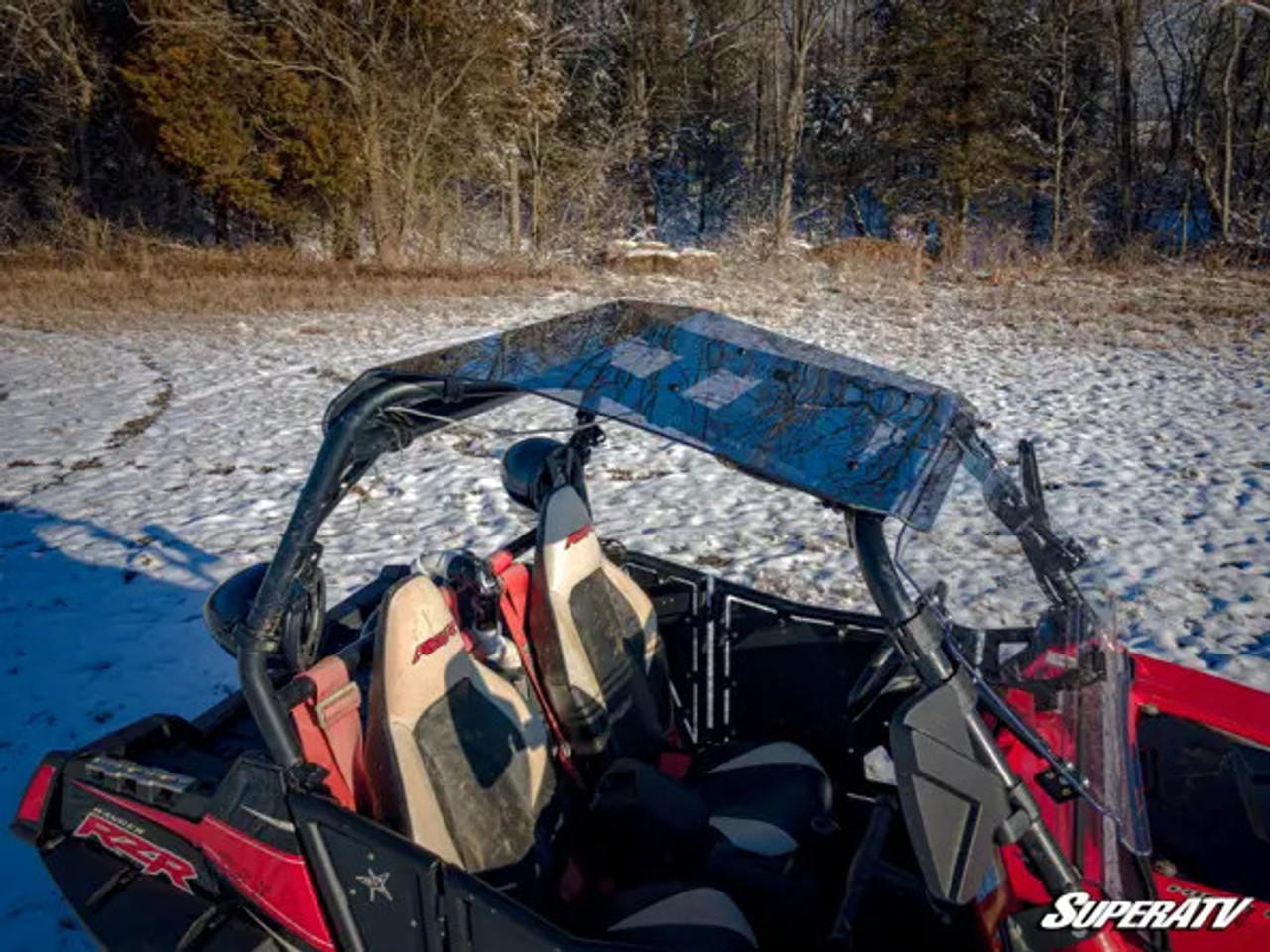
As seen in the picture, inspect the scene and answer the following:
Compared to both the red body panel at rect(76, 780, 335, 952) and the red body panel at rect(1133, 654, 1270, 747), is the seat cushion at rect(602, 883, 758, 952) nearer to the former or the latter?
the red body panel at rect(76, 780, 335, 952)

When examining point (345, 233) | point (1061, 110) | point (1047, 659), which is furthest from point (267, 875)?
point (1061, 110)

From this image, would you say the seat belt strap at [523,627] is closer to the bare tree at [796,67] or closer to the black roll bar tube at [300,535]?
the black roll bar tube at [300,535]

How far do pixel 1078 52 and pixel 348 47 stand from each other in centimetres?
1872

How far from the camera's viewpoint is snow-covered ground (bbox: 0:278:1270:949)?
4.35m

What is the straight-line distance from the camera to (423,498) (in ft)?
21.8

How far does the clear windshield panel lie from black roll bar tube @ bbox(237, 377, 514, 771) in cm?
111

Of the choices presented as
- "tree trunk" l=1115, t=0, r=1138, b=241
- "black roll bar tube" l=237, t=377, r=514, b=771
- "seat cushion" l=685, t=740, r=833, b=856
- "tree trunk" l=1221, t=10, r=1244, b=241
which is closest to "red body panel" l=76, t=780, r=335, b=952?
"black roll bar tube" l=237, t=377, r=514, b=771

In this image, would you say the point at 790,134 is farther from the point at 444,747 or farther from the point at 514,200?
the point at 444,747

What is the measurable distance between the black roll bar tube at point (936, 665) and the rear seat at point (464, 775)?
0.77 metres

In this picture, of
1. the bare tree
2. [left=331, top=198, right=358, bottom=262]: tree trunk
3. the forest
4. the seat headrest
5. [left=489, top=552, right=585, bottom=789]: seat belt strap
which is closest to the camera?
the seat headrest

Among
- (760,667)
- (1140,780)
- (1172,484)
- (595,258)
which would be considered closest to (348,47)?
(595,258)

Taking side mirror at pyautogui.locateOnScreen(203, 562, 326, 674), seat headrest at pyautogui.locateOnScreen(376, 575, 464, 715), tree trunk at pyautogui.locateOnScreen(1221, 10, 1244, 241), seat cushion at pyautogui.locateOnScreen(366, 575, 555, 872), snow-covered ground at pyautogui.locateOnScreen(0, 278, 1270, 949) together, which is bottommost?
snow-covered ground at pyautogui.locateOnScreen(0, 278, 1270, 949)

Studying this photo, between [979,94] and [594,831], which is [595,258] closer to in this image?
[979,94]

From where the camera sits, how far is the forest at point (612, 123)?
1742 cm
